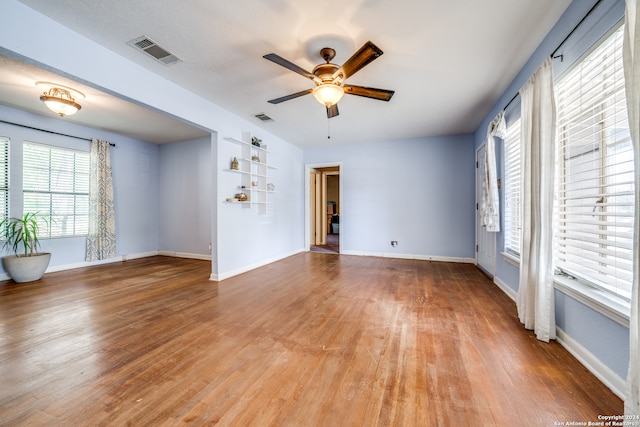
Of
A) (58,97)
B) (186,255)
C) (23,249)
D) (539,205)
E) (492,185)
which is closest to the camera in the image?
(539,205)

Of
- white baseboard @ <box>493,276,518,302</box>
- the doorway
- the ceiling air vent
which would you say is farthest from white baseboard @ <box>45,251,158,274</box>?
white baseboard @ <box>493,276,518,302</box>

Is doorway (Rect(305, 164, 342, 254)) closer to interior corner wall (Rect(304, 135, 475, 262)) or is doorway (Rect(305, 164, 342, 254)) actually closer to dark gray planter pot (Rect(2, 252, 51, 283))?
interior corner wall (Rect(304, 135, 475, 262))

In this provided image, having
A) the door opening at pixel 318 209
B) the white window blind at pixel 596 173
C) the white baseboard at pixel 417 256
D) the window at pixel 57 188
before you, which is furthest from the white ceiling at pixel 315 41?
the door opening at pixel 318 209

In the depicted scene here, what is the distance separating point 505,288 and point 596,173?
1.98m

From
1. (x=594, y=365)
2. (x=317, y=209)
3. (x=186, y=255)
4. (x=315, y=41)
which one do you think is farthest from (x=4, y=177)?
(x=594, y=365)

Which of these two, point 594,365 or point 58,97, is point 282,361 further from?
point 58,97

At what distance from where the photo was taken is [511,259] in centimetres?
296

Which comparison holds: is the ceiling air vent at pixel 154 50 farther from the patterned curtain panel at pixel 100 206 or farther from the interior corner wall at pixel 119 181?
the patterned curtain panel at pixel 100 206

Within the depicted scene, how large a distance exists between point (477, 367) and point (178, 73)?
3.99 meters

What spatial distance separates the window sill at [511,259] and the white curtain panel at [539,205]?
0.63m

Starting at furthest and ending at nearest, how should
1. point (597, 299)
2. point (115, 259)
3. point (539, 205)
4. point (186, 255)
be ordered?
point (186, 255) < point (115, 259) < point (539, 205) < point (597, 299)

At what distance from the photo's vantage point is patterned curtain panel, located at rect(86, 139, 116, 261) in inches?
192

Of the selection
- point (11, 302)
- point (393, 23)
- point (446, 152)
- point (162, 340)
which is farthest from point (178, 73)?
point (446, 152)

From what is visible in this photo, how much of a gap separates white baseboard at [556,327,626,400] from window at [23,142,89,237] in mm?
7182
